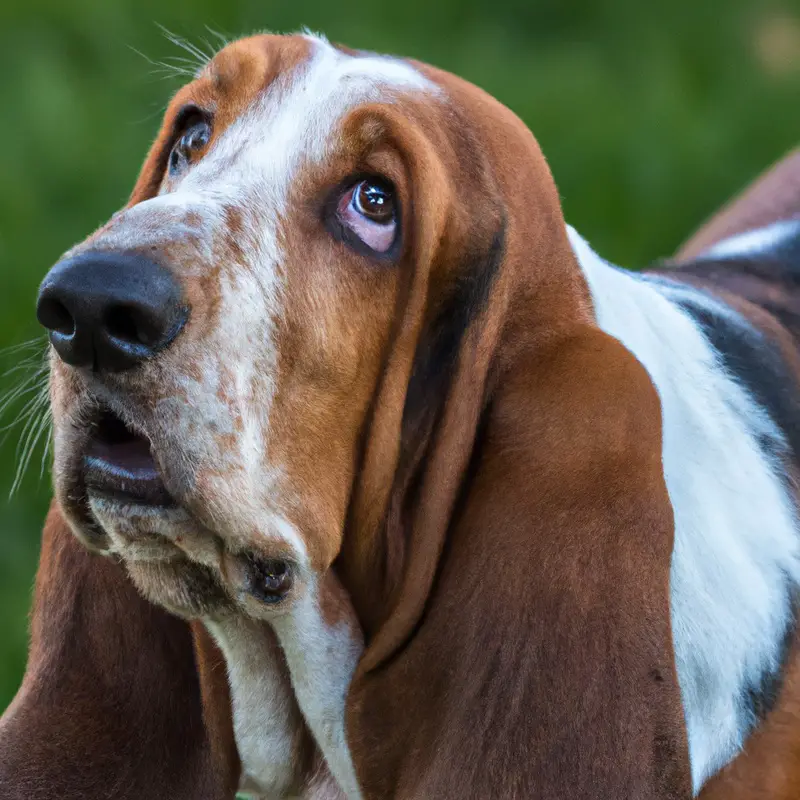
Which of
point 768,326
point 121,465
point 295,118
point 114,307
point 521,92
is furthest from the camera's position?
point 521,92

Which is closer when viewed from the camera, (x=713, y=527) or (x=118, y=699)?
(x=713, y=527)

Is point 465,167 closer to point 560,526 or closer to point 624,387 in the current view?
point 624,387

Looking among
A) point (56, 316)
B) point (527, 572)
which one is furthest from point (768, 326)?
point (56, 316)

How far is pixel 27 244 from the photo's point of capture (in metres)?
6.60

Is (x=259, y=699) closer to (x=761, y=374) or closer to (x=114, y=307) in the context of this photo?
(x=114, y=307)

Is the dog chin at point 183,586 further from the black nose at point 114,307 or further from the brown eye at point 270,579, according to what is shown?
the black nose at point 114,307

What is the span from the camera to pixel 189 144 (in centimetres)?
324

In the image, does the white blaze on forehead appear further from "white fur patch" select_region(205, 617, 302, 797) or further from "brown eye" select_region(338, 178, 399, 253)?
"white fur patch" select_region(205, 617, 302, 797)

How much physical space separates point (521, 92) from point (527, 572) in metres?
5.21

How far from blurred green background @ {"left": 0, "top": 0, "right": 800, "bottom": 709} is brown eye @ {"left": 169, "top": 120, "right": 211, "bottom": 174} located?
2.96 metres

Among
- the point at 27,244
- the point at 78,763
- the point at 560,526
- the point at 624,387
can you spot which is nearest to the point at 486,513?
the point at 560,526

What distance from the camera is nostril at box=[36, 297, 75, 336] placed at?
2.67 m

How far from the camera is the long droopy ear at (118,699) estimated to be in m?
3.39

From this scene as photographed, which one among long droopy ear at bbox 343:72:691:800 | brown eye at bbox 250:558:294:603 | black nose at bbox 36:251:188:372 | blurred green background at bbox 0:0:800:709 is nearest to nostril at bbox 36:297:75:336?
black nose at bbox 36:251:188:372
